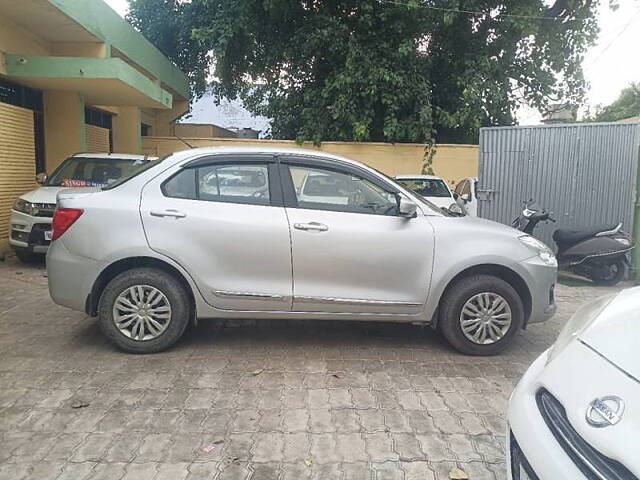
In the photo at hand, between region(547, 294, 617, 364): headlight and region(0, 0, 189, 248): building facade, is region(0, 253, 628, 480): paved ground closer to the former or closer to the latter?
region(547, 294, 617, 364): headlight

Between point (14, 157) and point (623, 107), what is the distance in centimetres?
3422

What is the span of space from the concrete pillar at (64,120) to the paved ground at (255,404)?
706cm

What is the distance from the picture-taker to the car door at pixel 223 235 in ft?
13.8

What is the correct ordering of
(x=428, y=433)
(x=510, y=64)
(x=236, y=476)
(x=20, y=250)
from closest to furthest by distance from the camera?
1. (x=236, y=476)
2. (x=428, y=433)
3. (x=20, y=250)
4. (x=510, y=64)

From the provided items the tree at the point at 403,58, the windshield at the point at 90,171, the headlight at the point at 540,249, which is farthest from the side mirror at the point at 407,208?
the tree at the point at 403,58

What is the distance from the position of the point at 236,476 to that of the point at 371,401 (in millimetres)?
1173

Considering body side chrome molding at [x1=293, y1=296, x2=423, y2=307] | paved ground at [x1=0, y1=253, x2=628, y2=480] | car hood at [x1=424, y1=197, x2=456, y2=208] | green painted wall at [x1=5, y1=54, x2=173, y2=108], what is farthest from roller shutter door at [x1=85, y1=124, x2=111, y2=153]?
body side chrome molding at [x1=293, y1=296, x2=423, y2=307]

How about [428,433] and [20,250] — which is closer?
[428,433]

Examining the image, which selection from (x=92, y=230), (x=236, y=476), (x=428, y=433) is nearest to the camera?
(x=236, y=476)

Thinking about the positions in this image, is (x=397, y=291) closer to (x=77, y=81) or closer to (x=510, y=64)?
(x=77, y=81)

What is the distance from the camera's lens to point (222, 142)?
13797 mm

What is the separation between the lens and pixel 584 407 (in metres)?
1.79

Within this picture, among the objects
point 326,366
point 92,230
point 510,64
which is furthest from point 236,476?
point 510,64

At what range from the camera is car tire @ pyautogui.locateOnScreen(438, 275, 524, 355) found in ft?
14.3
